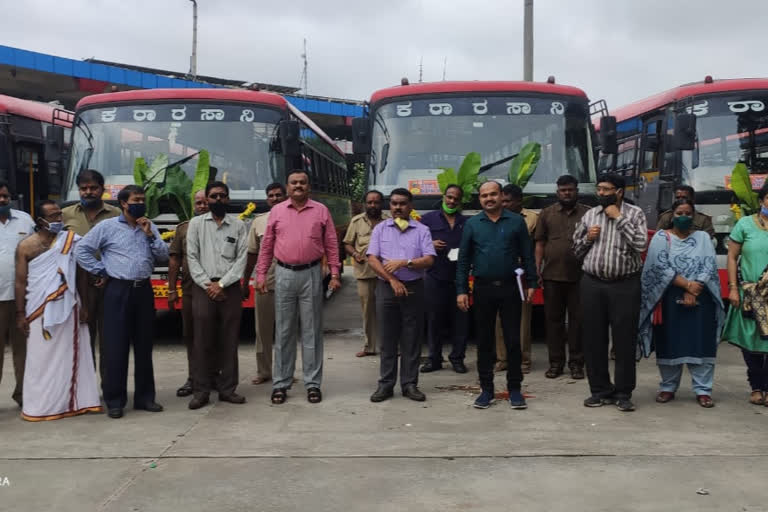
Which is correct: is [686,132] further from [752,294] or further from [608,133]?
[752,294]

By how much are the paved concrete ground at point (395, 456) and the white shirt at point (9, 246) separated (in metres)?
0.99

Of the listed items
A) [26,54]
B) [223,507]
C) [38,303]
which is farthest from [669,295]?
[26,54]

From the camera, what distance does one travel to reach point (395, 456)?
205 inches

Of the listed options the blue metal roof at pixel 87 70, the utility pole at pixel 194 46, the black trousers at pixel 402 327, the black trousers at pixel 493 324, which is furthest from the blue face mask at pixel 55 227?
the utility pole at pixel 194 46

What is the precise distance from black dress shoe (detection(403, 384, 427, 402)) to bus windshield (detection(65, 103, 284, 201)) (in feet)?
11.6

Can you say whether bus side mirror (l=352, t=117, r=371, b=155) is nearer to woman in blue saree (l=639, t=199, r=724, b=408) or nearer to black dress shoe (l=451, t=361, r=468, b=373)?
black dress shoe (l=451, t=361, r=468, b=373)

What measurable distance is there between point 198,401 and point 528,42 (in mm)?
11563

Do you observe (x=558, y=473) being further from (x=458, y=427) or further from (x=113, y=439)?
(x=113, y=439)

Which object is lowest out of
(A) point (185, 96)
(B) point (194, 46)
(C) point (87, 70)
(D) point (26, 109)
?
(A) point (185, 96)

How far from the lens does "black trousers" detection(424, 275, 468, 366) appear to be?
26.8 ft

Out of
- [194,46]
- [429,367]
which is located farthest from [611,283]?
[194,46]

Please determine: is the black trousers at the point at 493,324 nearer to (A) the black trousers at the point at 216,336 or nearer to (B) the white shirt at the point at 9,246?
(A) the black trousers at the point at 216,336

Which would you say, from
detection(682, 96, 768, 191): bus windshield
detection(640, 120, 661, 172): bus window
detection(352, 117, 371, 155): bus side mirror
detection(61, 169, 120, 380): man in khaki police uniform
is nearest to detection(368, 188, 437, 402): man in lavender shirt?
detection(61, 169, 120, 380): man in khaki police uniform

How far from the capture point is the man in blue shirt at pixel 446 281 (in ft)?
26.7
